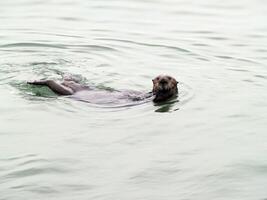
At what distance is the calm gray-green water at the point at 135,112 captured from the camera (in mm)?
7121

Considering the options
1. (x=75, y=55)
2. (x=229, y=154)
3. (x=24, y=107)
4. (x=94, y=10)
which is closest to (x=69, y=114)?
(x=24, y=107)

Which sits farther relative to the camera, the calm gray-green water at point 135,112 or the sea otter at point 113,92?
the sea otter at point 113,92

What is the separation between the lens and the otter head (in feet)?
31.2

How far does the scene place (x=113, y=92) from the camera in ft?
32.0

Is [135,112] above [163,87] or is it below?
below

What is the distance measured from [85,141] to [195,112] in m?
1.87

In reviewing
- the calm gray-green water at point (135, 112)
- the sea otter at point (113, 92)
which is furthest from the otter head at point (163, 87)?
the calm gray-green water at point (135, 112)

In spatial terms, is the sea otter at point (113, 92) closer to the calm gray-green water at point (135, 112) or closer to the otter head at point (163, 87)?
the otter head at point (163, 87)

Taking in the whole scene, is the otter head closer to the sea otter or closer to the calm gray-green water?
the sea otter

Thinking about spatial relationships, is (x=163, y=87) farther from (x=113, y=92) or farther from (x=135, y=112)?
(x=113, y=92)

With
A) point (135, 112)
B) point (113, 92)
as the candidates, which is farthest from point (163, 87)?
point (113, 92)

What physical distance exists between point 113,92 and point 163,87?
0.72 meters

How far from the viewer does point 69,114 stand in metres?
9.15


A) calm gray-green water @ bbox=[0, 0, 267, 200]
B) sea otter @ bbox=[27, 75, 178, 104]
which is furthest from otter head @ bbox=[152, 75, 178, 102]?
calm gray-green water @ bbox=[0, 0, 267, 200]
